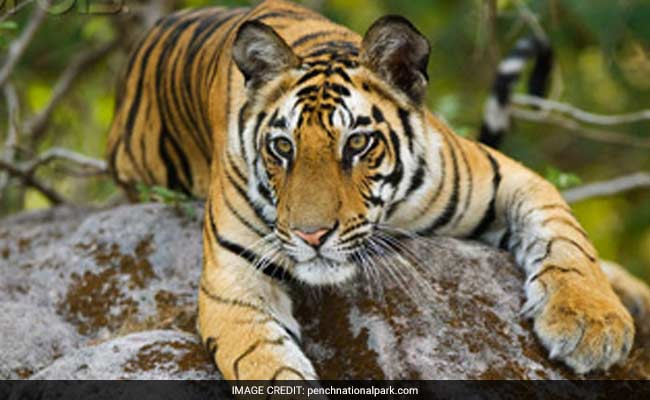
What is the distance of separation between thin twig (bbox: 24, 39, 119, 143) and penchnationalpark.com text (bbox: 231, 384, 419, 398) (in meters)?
4.85

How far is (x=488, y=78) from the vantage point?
9766 mm

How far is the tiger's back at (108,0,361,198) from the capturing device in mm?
4473

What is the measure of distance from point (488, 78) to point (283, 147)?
645cm

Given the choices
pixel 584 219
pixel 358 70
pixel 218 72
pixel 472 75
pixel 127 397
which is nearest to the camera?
pixel 127 397

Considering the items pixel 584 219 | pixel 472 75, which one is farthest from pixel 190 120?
pixel 584 219

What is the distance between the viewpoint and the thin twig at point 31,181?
20.6 ft

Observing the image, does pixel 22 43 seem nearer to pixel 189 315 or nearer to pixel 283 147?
pixel 189 315

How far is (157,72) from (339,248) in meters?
2.70

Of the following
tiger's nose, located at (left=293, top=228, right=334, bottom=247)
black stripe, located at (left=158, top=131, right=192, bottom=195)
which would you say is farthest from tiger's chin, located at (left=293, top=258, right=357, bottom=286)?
black stripe, located at (left=158, top=131, right=192, bottom=195)

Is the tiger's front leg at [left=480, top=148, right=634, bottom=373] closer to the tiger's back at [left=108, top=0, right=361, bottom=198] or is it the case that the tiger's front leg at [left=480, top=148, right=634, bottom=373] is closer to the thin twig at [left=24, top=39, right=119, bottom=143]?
the tiger's back at [left=108, top=0, right=361, bottom=198]

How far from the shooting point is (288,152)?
3.65m

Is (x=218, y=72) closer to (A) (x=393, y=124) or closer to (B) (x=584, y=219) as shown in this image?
(A) (x=393, y=124)

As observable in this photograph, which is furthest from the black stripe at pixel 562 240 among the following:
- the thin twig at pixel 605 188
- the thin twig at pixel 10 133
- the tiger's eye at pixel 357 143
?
the thin twig at pixel 10 133

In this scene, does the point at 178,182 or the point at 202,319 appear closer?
the point at 202,319
